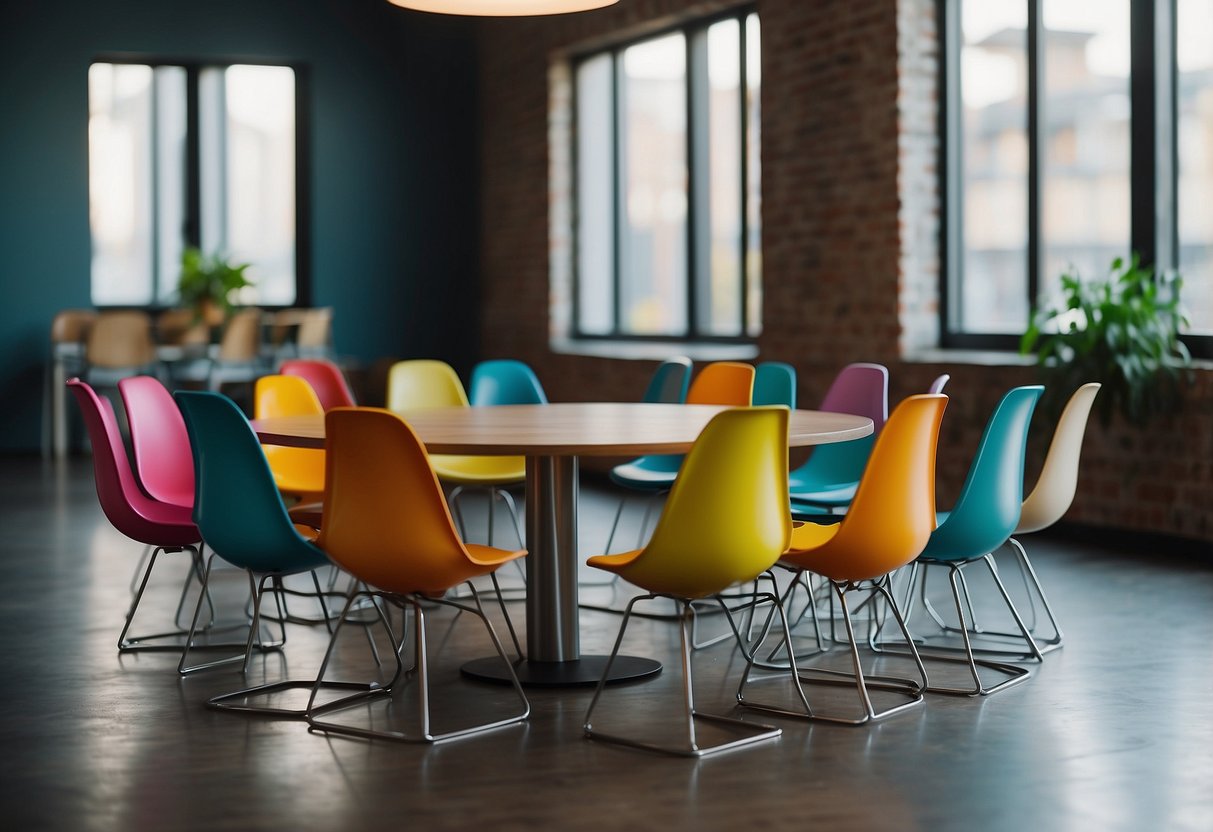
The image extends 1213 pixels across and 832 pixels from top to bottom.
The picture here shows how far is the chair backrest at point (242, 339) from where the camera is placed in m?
10.5

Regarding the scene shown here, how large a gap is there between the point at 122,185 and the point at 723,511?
937 cm

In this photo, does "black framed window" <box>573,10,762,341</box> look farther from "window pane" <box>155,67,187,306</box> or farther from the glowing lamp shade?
the glowing lamp shade

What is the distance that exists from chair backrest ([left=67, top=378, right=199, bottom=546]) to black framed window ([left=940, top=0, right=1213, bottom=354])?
3846mm

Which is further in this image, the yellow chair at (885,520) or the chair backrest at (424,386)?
the chair backrest at (424,386)

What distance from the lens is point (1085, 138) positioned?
6.77 metres

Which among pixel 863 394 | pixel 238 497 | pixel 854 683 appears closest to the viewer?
pixel 238 497

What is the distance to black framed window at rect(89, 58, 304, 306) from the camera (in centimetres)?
1161

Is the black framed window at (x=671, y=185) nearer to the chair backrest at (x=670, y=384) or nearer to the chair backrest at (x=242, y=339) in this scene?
the chair backrest at (x=242, y=339)

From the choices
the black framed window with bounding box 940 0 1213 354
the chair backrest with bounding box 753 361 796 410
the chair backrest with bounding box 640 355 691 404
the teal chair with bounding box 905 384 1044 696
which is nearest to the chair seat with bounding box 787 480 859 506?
the chair backrest with bounding box 753 361 796 410

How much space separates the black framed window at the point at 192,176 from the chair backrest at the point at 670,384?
616cm

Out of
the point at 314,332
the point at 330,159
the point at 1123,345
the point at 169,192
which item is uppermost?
the point at 330,159

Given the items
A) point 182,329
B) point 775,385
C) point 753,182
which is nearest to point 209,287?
point 182,329

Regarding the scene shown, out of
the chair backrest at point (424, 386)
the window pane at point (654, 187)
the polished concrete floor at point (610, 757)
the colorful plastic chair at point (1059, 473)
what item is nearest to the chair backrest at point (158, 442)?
the polished concrete floor at point (610, 757)

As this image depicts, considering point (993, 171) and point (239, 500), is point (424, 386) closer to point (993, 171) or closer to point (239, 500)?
point (239, 500)
